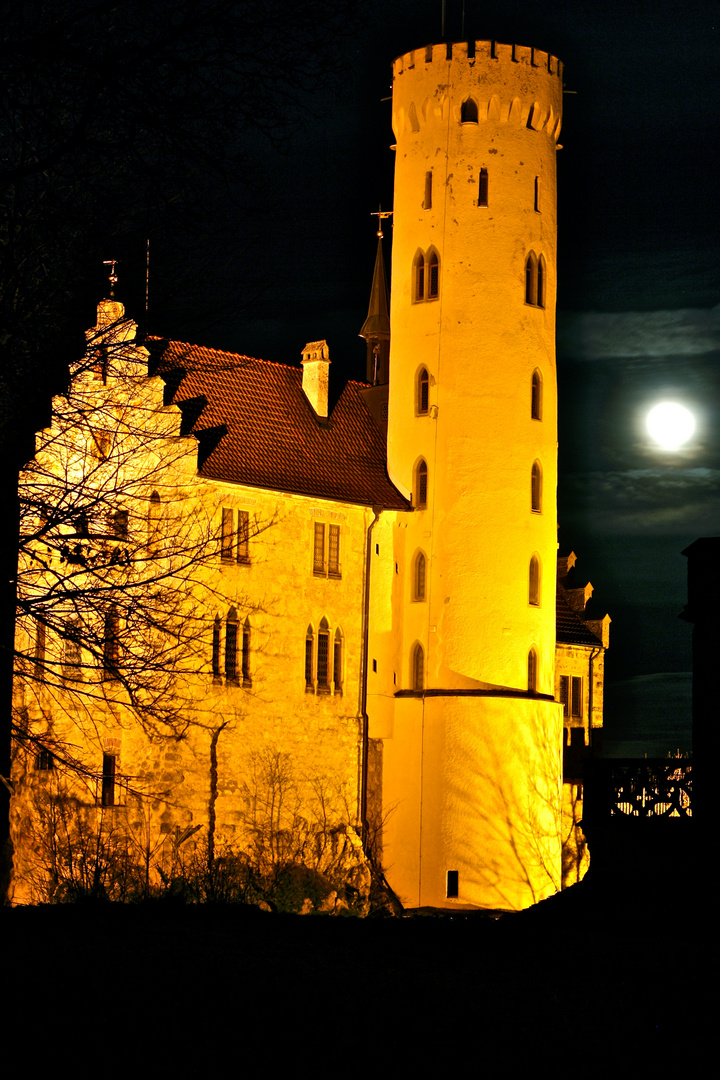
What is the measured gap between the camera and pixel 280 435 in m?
53.2

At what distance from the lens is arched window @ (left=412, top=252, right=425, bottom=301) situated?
54.5m

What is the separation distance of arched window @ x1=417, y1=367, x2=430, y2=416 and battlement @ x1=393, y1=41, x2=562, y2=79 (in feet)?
30.8

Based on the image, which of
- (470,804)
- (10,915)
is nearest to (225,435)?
(470,804)

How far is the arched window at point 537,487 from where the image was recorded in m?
54.1

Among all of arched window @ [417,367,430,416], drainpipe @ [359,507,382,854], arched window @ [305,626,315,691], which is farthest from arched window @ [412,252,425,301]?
arched window @ [305,626,315,691]

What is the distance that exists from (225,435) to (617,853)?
1608 cm

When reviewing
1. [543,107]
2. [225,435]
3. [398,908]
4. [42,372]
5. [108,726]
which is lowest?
[398,908]

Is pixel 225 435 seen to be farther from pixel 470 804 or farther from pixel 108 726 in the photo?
pixel 470 804

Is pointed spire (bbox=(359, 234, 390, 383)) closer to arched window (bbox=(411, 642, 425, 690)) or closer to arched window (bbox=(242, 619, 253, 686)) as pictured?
arched window (bbox=(411, 642, 425, 690))

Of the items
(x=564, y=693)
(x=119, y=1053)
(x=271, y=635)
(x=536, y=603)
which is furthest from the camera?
(x=564, y=693)

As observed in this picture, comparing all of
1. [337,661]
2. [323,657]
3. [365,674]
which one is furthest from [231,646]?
[365,674]

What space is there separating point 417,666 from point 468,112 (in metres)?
16.7

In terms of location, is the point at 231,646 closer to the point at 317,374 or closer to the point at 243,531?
the point at 243,531

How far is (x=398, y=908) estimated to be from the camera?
1986 inches
